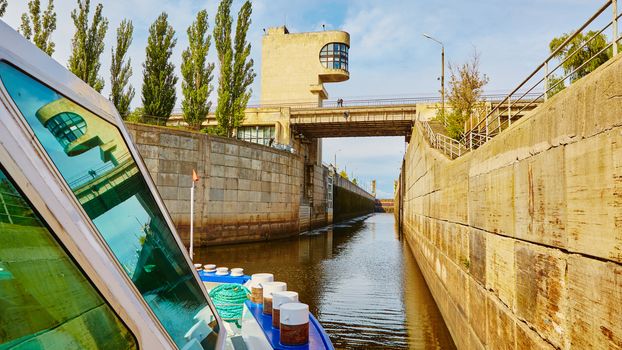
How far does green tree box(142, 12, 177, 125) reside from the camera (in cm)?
3183

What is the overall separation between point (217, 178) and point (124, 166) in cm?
2317

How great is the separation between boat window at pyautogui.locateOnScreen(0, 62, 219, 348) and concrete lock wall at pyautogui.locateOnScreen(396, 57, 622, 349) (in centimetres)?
340

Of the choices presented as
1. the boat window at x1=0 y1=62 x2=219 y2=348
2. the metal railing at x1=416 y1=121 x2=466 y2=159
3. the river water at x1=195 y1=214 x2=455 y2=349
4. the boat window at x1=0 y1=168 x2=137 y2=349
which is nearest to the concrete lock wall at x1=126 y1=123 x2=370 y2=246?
the river water at x1=195 y1=214 x2=455 y2=349

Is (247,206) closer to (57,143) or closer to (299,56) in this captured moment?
(57,143)

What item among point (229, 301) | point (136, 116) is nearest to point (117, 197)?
point (229, 301)

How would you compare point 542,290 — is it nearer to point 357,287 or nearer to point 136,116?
point 357,287

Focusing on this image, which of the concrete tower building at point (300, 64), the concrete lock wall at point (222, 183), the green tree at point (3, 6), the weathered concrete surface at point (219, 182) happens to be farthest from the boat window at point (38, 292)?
the concrete tower building at point (300, 64)

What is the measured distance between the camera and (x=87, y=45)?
29.5 meters

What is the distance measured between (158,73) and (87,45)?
217 inches

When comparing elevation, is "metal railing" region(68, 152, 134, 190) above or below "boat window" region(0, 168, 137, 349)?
above

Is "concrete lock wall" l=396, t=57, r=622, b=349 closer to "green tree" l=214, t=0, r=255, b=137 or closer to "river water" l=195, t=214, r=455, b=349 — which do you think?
"river water" l=195, t=214, r=455, b=349

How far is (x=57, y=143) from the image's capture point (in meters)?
1.70

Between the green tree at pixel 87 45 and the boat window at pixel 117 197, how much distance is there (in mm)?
31432

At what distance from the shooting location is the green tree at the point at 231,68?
116 ft
